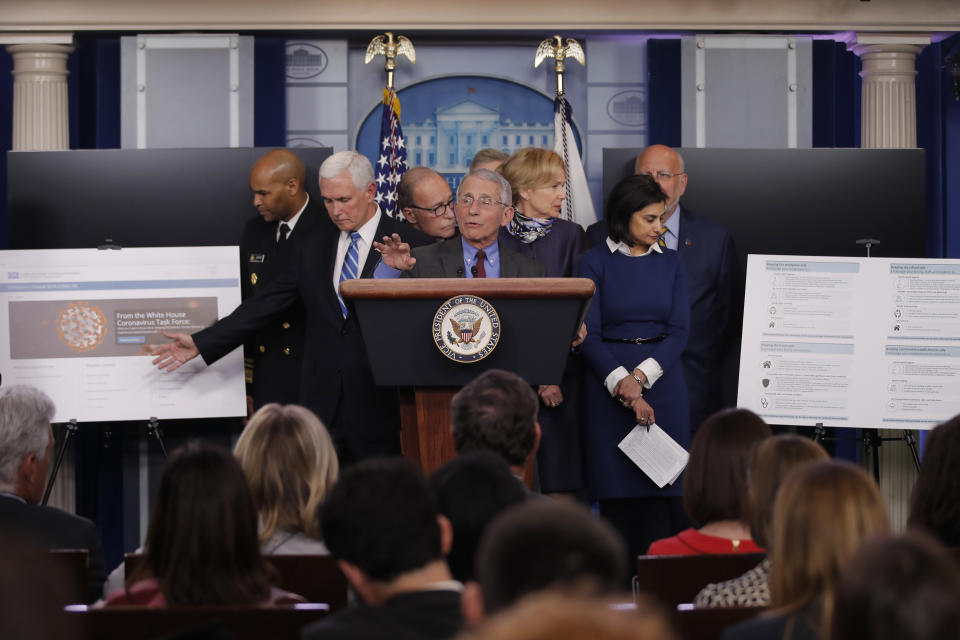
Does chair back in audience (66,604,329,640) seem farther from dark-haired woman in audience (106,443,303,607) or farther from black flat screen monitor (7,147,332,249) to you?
black flat screen monitor (7,147,332,249)

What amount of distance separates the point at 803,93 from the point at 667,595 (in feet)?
16.0

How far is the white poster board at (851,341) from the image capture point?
564 cm

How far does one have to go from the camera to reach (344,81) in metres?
7.15

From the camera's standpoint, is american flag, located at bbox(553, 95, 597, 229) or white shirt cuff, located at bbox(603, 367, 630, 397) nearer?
white shirt cuff, located at bbox(603, 367, 630, 397)

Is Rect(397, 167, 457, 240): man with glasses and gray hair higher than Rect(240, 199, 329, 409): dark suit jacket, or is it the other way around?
→ Rect(397, 167, 457, 240): man with glasses and gray hair

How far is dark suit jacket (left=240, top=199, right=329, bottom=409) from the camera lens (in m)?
5.57

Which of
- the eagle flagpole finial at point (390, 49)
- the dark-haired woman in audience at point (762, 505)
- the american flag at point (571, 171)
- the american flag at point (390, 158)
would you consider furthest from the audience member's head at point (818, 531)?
the eagle flagpole finial at point (390, 49)

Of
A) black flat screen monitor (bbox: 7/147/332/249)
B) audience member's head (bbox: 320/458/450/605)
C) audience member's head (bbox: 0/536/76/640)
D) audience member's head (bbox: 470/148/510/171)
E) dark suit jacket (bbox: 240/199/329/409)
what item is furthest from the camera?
black flat screen monitor (bbox: 7/147/332/249)

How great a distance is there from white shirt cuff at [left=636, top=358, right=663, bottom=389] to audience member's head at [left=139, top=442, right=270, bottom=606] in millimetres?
2635

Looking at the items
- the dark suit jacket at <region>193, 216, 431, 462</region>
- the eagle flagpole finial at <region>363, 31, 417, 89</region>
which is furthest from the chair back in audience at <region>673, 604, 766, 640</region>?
the eagle flagpole finial at <region>363, 31, 417, 89</region>

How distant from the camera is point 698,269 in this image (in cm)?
570

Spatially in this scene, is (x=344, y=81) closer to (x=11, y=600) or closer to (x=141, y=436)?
(x=141, y=436)


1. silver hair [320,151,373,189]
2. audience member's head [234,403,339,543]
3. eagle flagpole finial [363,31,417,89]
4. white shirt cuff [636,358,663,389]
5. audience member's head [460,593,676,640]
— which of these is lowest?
audience member's head [234,403,339,543]

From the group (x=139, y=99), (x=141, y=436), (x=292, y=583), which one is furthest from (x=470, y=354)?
(x=139, y=99)
